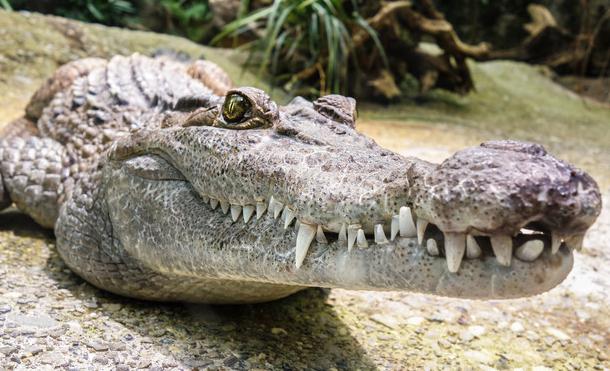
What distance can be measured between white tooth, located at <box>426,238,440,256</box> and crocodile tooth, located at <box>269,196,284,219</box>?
593 mm

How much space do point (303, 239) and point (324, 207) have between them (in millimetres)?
155

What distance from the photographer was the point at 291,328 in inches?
109

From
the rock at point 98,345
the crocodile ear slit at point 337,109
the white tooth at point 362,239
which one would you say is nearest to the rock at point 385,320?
the crocodile ear slit at point 337,109

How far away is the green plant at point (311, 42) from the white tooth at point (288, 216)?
634cm

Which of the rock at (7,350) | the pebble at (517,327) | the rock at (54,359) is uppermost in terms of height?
the rock at (7,350)

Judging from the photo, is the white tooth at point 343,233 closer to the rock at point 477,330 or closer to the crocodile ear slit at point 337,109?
the crocodile ear slit at point 337,109

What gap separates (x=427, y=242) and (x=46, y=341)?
1.48m

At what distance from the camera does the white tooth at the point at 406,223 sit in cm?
178

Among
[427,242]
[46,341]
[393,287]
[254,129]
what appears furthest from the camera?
[254,129]

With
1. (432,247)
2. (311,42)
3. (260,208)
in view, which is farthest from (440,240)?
(311,42)

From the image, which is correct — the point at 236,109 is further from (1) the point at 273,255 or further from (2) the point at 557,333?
(2) the point at 557,333

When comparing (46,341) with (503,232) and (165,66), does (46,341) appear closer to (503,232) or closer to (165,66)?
(503,232)

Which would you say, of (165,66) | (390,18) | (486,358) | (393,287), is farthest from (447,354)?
(390,18)

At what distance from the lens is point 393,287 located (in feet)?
6.23
